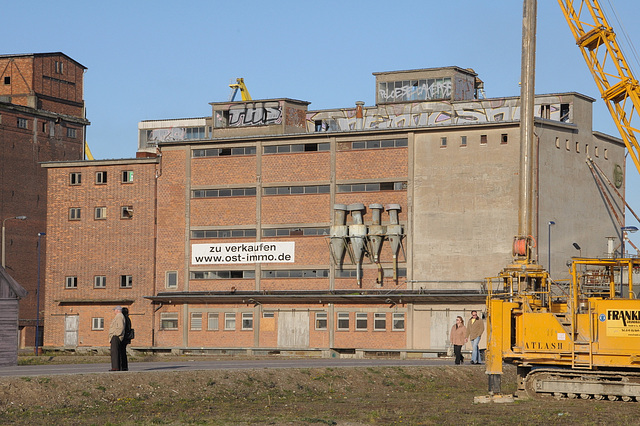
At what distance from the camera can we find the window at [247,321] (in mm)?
68812

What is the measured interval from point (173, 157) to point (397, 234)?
16753mm

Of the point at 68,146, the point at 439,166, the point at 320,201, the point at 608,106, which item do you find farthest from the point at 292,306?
the point at 68,146

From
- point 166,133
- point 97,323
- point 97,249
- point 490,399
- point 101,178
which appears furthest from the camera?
point 166,133

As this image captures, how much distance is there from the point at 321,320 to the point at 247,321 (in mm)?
5052

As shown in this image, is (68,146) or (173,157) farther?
(68,146)

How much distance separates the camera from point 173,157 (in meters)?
72.2

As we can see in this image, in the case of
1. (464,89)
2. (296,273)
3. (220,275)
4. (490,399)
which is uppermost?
(464,89)

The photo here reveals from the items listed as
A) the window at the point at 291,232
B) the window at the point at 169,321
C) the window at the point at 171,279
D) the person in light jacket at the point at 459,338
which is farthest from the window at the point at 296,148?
the person in light jacket at the point at 459,338

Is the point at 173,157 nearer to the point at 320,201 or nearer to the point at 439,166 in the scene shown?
the point at 320,201

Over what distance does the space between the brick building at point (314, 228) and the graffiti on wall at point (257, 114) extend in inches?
3.9

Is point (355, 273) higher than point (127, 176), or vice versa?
point (127, 176)

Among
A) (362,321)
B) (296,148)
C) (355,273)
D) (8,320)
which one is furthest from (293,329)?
(8,320)

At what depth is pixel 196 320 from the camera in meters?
70.2

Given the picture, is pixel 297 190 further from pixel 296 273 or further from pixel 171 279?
pixel 171 279
